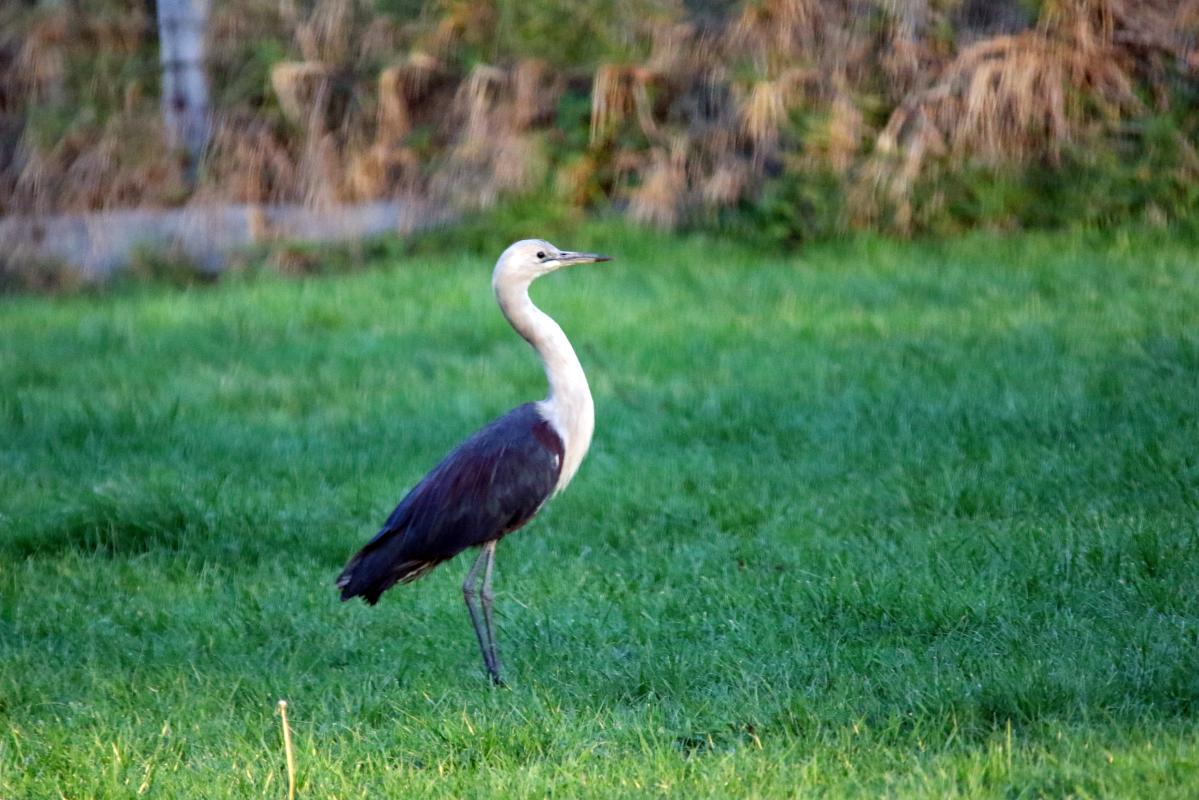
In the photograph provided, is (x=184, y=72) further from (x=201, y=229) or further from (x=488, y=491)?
(x=488, y=491)

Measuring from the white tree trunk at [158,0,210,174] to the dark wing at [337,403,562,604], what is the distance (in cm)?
908

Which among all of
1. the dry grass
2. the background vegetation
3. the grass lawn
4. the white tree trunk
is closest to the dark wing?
the grass lawn

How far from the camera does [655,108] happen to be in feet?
42.0

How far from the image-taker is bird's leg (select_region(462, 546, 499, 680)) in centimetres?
520

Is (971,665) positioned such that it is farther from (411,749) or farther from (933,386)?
(933,386)

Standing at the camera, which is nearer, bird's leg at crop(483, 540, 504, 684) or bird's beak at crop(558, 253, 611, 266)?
bird's leg at crop(483, 540, 504, 684)

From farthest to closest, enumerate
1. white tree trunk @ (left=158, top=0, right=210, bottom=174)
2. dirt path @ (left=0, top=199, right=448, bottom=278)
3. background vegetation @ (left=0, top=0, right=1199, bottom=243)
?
white tree trunk @ (left=158, top=0, right=210, bottom=174), dirt path @ (left=0, top=199, right=448, bottom=278), background vegetation @ (left=0, top=0, right=1199, bottom=243)

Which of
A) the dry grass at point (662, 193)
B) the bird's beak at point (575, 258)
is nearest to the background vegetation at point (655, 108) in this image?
the dry grass at point (662, 193)

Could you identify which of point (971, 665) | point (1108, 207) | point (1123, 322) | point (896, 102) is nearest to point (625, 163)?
point (896, 102)

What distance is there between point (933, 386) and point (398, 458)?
2.94 metres

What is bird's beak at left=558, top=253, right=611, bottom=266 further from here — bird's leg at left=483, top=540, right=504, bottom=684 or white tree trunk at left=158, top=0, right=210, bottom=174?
white tree trunk at left=158, top=0, right=210, bottom=174

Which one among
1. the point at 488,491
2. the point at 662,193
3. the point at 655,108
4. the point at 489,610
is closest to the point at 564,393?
the point at 488,491

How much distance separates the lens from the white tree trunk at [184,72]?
13633 millimetres

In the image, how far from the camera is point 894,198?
454 inches
